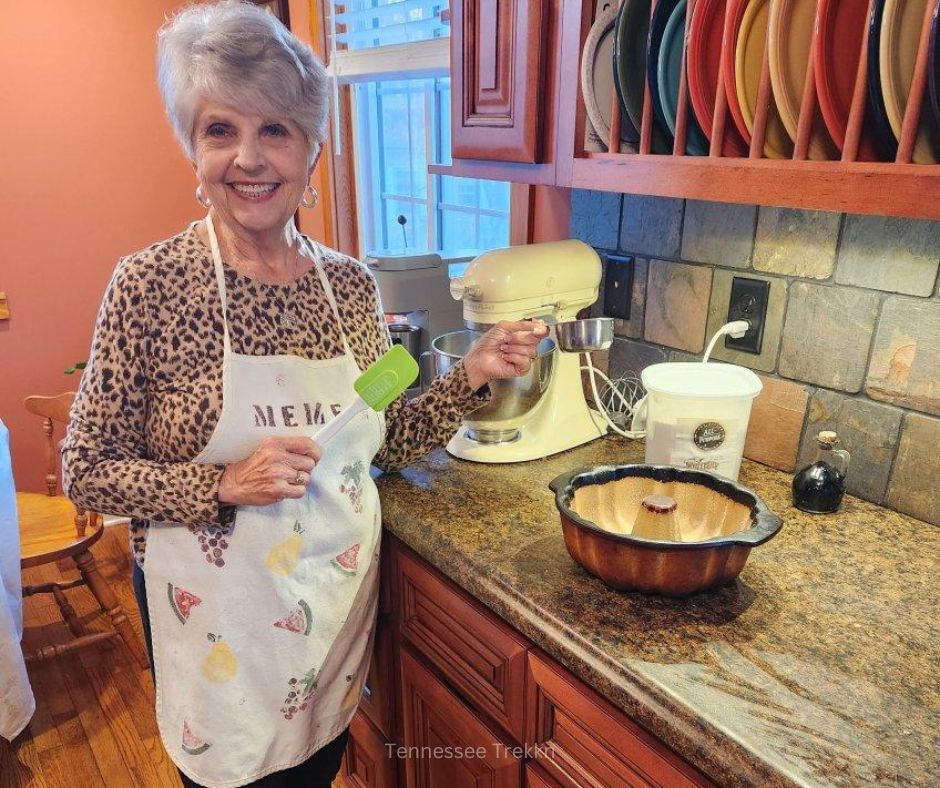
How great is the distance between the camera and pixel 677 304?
141 cm

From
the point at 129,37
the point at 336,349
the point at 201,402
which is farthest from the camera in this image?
the point at 129,37

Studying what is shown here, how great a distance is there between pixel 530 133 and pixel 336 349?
49cm

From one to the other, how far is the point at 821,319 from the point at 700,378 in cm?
21

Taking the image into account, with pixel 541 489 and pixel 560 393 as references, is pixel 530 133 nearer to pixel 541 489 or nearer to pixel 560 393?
pixel 560 393

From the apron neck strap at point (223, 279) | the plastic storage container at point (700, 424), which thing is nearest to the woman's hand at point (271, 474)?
the apron neck strap at point (223, 279)

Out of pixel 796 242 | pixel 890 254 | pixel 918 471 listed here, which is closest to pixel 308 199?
pixel 796 242

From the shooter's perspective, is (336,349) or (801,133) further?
(336,349)

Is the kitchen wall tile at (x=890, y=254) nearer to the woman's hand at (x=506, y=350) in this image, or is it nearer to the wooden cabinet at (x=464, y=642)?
the woman's hand at (x=506, y=350)

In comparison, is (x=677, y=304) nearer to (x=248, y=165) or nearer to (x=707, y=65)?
(x=707, y=65)

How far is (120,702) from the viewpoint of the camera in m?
2.04

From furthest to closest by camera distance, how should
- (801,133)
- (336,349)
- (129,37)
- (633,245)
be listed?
(129,37), (633,245), (336,349), (801,133)

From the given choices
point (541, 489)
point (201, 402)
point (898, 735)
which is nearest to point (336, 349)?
point (201, 402)

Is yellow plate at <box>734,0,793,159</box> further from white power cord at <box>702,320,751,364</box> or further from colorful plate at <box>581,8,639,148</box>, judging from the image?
white power cord at <box>702,320,751,364</box>

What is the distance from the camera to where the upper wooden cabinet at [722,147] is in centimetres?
77
